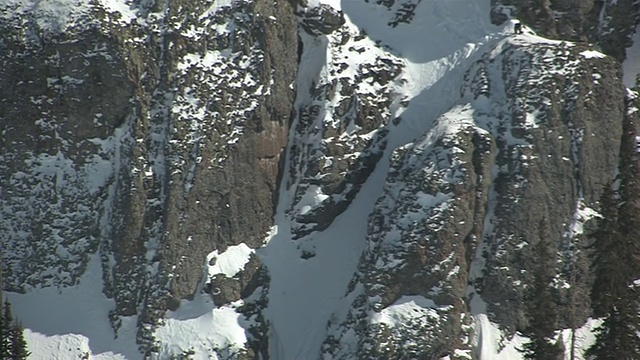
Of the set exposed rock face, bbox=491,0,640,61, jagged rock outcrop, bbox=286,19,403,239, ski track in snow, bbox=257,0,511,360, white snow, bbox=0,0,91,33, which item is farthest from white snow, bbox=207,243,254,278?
exposed rock face, bbox=491,0,640,61

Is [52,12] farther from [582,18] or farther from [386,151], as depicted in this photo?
[582,18]

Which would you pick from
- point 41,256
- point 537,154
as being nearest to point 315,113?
point 537,154

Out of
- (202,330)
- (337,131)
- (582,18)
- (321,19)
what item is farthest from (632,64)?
(202,330)

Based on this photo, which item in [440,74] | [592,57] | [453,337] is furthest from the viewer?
[440,74]

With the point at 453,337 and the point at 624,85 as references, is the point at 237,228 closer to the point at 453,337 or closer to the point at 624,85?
the point at 453,337

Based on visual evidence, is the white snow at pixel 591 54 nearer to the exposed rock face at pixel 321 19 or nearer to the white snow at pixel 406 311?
the exposed rock face at pixel 321 19

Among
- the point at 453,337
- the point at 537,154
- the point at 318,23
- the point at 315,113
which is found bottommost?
the point at 453,337

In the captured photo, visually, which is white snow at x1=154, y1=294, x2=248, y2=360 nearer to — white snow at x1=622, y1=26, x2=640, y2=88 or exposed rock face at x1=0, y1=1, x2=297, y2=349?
exposed rock face at x1=0, y1=1, x2=297, y2=349
